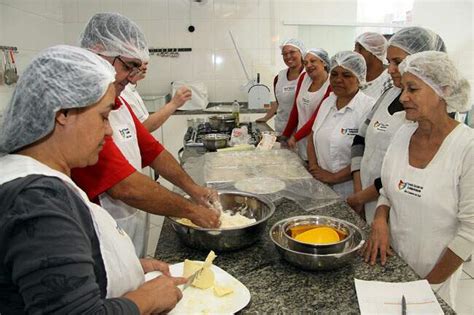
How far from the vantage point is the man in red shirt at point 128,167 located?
1.33 meters

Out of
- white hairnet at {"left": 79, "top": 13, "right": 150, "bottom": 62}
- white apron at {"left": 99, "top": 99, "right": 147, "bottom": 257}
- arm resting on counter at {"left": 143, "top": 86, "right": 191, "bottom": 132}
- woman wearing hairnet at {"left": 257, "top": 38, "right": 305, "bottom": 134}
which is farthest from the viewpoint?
woman wearing hairnet at {"left": 257, "top": 38, "right": 305, "bottom": 134}

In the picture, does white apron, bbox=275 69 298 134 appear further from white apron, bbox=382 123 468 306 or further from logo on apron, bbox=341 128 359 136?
white apron, bbox=382 123 468 306

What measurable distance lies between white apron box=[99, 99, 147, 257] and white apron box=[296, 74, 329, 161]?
1547mm

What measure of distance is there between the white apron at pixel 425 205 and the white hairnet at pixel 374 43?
1.15m

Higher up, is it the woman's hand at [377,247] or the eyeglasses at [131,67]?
the eyeglasses at [131,67]

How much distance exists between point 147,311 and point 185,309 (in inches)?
6.1

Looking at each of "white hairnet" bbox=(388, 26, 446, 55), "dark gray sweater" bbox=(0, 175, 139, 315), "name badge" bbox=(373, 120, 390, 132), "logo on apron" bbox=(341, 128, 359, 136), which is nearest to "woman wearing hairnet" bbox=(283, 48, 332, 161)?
"logo on apron" bbox=(341, 128, 359, 136)

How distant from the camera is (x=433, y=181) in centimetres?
146

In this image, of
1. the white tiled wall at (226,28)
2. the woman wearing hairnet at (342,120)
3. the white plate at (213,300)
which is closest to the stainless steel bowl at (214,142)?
the woman wearing hairnet at (342,120)

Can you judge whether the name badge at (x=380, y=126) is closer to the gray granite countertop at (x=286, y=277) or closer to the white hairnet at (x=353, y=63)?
the white hairnet at (x=353, y=63)

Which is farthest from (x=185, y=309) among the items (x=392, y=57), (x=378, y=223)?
(x=392, y=57)

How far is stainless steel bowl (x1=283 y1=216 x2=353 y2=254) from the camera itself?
1172 mm

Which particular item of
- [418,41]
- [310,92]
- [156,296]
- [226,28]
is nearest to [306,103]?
[310,92]

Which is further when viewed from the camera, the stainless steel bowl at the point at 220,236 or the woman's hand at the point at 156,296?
the stainless steel bowl at the point at 220,236
